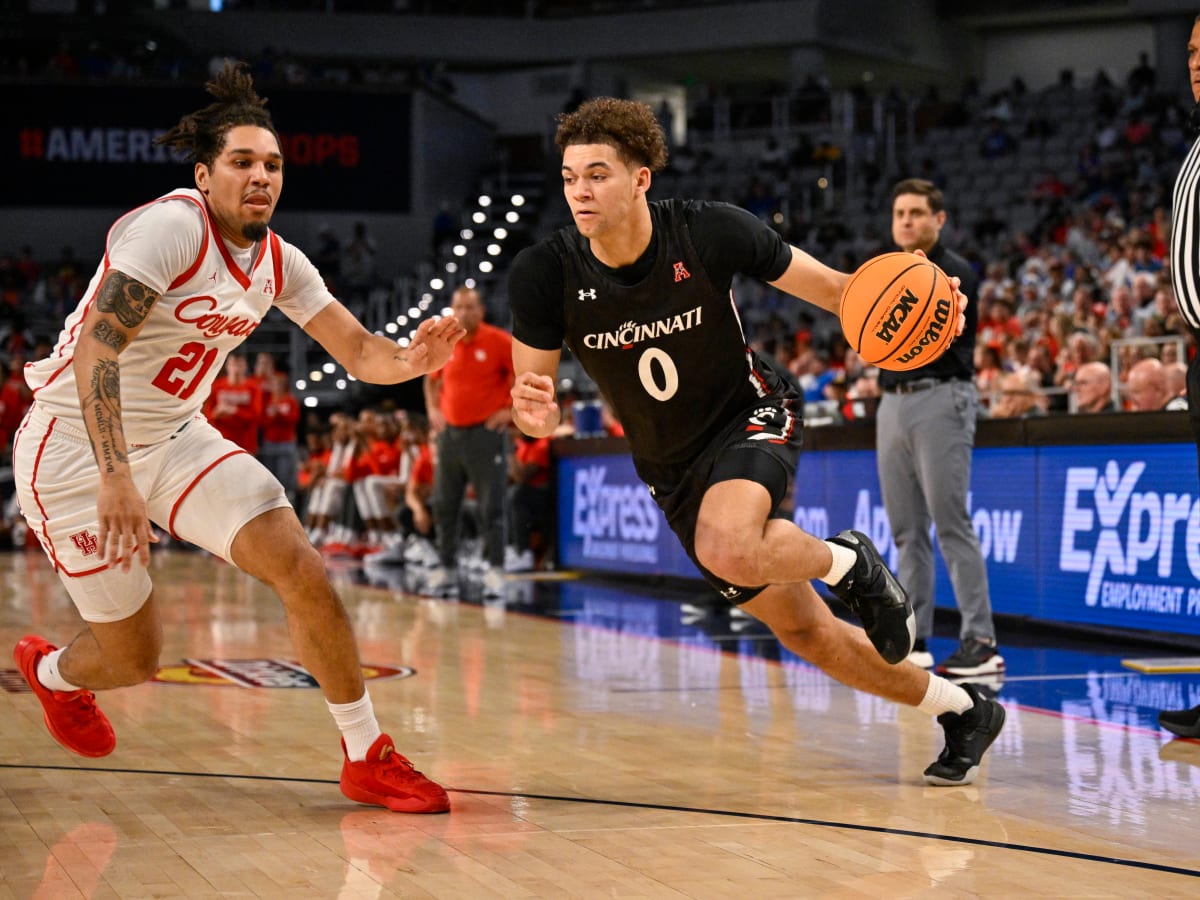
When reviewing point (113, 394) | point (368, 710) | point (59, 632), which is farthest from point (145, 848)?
point (59, 632)

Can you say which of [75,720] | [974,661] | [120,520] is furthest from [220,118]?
[974,661]

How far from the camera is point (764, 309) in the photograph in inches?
938

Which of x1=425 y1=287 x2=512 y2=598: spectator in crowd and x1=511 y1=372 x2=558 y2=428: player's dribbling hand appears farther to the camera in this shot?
x1=425 y1=287 x2=512 y2=598: spectator in crowd

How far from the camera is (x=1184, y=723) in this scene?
5383mm

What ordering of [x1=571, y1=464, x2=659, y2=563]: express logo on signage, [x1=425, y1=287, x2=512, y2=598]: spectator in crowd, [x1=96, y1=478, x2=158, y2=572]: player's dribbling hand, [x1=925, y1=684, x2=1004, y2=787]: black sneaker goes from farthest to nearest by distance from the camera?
[x1=571, y1=464, x2=659, y2=563]: express logo on signage < [x1=425, y1=287, x2=512, y2=598]: spectator in crowd < [x1=925, y1=684, x2=1004, y2=787]: black sneaker < [x1=96, y1=478, x2=158, y2=572]: player's dribbling hand

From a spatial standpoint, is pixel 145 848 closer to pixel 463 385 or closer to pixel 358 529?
pixel 463 385

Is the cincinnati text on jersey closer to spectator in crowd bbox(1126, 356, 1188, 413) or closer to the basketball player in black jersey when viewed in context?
the basketball player in black jersey

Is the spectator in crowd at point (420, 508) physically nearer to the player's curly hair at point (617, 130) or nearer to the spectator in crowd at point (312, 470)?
the spectator in crowd at point (312, 470)

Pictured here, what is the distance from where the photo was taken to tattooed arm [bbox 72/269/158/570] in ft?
12.6

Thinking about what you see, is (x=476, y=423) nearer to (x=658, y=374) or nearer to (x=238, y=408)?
(x=238, y=408)

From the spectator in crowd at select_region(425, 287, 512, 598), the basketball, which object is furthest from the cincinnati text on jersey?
the spectator in crowd at select_region(425, 287, 512, 598)

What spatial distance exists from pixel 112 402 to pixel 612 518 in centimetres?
935

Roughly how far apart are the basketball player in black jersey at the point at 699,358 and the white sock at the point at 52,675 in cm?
167

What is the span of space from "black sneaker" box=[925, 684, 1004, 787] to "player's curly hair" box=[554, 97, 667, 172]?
1913 mm
